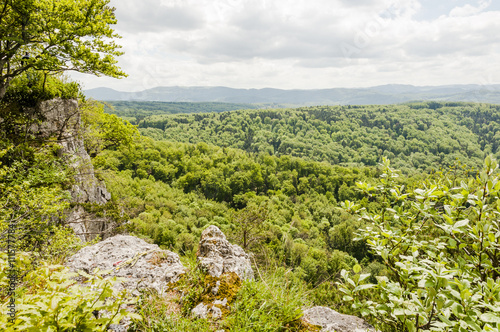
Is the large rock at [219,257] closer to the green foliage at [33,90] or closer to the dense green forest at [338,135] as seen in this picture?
the green foliage at [33,90]

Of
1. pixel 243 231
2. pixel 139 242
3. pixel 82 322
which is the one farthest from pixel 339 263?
pixel 82 322

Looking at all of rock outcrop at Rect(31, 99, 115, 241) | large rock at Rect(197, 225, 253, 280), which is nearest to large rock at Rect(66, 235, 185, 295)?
large rock at Rect(197, 225, 253, 280)

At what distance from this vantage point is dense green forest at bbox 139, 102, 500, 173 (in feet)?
462

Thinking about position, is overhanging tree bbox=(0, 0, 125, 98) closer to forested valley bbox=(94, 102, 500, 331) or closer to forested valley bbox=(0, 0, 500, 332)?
forested valley bbox=(0, 0, 500, 332)

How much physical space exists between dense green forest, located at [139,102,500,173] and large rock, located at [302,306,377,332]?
125568mm

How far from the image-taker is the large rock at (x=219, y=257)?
422cm

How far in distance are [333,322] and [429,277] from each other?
1.97 meters

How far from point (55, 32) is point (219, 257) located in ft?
33.6

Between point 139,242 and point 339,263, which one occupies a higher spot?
point 139,242

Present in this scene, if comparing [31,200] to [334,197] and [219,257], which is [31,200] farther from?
[334,197]

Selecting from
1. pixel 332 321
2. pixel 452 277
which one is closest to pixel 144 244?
pixel 332 321

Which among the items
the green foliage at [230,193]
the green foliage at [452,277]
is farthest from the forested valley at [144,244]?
the green foliage at [230,193]

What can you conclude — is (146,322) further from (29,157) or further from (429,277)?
(29,157)

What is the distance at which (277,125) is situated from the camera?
602 feet
